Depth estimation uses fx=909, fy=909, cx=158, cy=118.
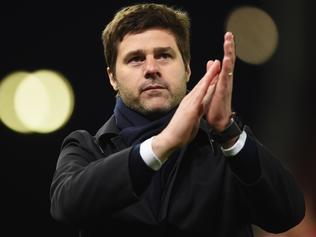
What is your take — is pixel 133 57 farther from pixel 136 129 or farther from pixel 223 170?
pixel 223 170

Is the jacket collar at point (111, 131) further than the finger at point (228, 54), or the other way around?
the jacket collar at point (111, 131)

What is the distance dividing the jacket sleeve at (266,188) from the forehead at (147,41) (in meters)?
0.41

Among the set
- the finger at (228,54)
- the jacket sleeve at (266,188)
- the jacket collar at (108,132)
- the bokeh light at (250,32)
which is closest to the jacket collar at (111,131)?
the jacket collar at (108,132)

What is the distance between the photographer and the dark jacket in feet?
7.61

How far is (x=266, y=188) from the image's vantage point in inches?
92.4

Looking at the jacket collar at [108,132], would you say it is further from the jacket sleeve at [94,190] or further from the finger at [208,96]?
the finger at [208,96]

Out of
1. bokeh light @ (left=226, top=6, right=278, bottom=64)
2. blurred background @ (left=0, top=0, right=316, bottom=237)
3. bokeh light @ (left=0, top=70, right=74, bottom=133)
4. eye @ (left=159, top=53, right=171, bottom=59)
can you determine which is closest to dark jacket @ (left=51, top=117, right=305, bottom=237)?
eye @ (left=159, top=53, right=171, bottom=59)

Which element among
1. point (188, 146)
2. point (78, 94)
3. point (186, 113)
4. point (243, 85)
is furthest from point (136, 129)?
point (78, 94)

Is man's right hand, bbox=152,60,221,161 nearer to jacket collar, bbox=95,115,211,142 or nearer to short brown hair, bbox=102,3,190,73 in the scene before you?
jacket collar, bbox=95,115,211,142

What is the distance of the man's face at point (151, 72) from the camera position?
2.59 meters

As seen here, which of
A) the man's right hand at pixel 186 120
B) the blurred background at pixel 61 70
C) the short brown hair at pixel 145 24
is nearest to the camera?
the man's right hand at pixel 186 120

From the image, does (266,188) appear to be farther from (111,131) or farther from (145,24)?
(145,24)

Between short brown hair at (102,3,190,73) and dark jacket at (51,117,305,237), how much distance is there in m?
0.33

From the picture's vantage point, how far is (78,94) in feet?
24.2
